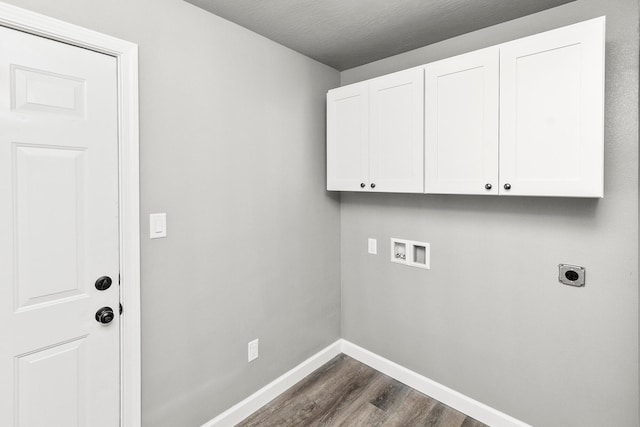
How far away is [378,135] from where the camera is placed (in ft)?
7.00

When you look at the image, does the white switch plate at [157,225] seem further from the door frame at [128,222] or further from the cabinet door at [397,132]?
the cabinet door at [397,132]

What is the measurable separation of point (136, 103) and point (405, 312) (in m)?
2.12

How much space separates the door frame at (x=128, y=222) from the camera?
146 centimetres

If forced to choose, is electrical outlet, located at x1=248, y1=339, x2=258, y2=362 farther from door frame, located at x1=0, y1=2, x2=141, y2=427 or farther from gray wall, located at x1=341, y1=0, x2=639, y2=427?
gray wall, located at x1=341, y1=0, x2=639, y2=427

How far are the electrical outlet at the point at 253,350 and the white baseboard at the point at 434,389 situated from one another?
923 mm

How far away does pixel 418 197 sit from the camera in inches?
88.7

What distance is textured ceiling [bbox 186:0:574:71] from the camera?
169cm

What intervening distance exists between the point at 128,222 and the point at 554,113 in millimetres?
2059

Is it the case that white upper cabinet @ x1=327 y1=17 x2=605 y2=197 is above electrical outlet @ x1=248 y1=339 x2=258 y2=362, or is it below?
above

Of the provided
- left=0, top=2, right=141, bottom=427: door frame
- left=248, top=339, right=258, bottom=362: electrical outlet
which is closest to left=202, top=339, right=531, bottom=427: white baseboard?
left=248, top=339, right=258, bottom=362: electrical outlet

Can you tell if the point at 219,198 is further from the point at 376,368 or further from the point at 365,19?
the point at 376,368

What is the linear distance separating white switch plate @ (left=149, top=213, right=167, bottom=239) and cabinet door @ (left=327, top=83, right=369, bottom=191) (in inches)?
47.6

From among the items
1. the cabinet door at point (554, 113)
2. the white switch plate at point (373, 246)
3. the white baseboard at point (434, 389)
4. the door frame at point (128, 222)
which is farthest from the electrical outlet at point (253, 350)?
the cabinet door at point (554, 113)

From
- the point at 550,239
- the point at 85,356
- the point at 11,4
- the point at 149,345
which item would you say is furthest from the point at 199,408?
the point at 550,239
